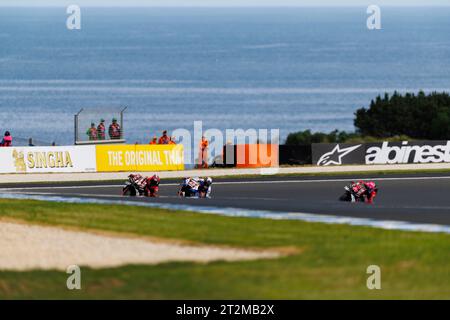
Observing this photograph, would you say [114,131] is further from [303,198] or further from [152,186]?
[152,186]

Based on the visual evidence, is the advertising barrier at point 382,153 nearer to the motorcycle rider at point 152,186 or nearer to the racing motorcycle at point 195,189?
the motorcycle rider at point 152,186

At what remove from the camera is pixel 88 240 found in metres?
21.5

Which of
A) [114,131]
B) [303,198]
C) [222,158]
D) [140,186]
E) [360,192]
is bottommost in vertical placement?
[303,198]

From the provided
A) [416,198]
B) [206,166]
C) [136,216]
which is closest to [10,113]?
[206,166]

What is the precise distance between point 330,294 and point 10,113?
12650 centimetres

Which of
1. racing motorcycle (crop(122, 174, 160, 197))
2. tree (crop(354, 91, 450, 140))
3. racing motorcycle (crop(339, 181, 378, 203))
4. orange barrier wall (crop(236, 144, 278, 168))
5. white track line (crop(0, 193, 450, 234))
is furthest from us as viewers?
tree (crop(354, 91, 450, 140))

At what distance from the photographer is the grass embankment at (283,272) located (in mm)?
16578

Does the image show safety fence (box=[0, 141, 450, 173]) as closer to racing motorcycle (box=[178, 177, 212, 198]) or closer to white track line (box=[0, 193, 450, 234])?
racing motorcycle (box=[178, 177, 212, 198])

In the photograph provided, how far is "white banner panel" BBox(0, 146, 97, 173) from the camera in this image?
46.9 meters

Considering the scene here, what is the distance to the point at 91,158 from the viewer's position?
48.4 metres

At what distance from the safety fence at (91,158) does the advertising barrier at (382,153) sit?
6915 mm

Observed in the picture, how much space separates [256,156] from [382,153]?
19.7 ft

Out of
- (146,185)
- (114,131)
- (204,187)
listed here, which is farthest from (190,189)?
(114,131)

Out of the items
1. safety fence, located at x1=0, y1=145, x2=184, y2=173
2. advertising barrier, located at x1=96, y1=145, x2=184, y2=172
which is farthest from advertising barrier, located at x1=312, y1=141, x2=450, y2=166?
advertising barrier, located at x1=96, y1=145, x2=184, y2=172
